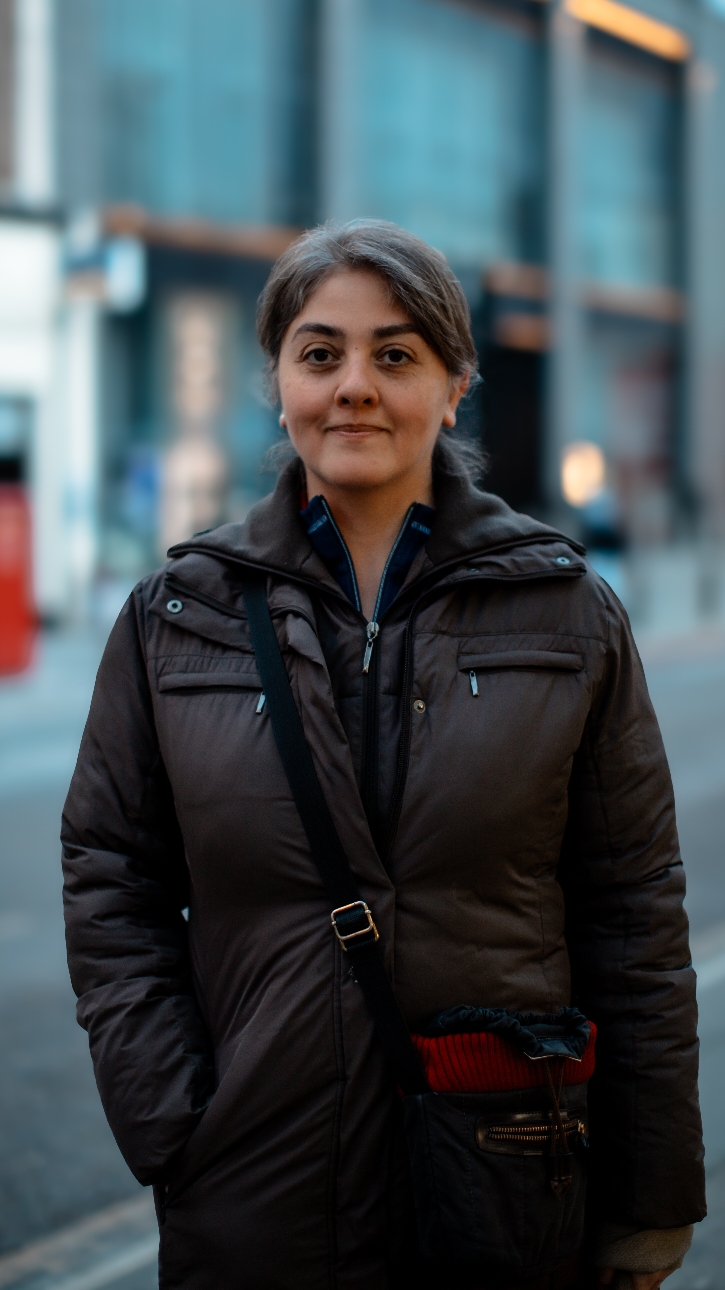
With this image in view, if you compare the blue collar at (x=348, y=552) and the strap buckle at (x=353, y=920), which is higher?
the blue collar at (x=348, y=552)

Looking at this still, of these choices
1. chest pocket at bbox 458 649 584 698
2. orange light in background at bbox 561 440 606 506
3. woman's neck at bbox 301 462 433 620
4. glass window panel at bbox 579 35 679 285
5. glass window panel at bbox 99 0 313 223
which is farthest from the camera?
glass window panel at bbox 579 35 679 285

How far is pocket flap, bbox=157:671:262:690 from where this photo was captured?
1802mm

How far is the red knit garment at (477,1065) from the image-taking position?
1702 millimetres

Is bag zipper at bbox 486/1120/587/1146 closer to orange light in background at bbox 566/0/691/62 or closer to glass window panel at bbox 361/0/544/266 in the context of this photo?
glass window panel at bbox 361/0/544/266

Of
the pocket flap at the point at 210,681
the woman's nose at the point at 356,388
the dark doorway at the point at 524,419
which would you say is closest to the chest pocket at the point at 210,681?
the pocket flap at the point at 210,681

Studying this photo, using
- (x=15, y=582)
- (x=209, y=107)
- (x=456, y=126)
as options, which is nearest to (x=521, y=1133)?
(x=15, y=582)

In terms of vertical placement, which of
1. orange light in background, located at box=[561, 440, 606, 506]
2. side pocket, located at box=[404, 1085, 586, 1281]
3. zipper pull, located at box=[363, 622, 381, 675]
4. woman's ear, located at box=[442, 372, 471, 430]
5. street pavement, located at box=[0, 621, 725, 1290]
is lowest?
street pavement, located at box=[0, 621, 725, 1290]

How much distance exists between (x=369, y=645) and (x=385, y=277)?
515mm

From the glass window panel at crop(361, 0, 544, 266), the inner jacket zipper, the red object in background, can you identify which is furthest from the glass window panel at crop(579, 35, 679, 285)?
the inner jacket zipper

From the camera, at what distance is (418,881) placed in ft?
5.73

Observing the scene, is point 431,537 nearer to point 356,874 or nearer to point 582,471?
point 356,874

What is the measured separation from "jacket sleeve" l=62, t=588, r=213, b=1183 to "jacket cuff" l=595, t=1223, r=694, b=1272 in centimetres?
61

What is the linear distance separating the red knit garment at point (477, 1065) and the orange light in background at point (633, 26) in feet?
87.6

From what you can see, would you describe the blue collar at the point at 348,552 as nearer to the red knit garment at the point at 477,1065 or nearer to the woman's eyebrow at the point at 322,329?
the woman's eyebrow at the point at 322,329
